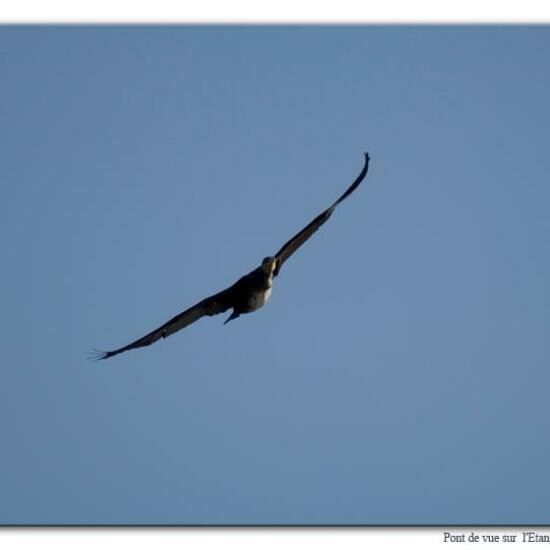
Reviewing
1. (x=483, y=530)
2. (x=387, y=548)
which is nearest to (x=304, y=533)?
(x=387, y=548)

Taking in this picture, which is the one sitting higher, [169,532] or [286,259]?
[286,259]

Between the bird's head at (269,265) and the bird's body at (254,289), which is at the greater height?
the bird's head at (269,265)

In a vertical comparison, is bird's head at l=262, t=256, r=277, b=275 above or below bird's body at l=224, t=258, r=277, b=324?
above

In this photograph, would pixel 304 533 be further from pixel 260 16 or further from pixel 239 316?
pixel 260 16
